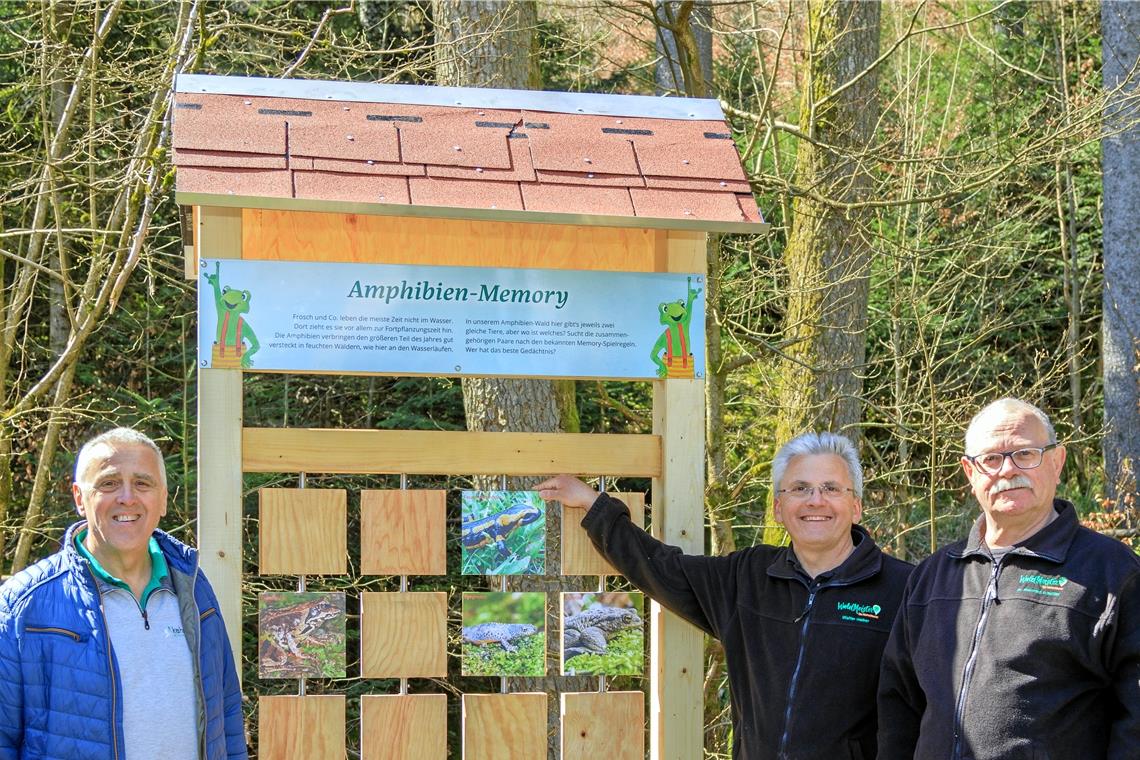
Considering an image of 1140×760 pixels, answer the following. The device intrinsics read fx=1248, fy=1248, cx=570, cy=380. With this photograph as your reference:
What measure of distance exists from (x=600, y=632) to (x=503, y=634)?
30cm

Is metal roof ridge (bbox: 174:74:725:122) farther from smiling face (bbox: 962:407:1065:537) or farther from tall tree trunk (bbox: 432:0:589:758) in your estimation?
tall tree trunk (bbox: 432:0:589:758)

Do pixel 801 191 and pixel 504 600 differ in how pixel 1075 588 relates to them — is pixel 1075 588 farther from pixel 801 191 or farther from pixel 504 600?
pixel 801 191

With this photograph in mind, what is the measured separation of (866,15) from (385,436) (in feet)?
17.7

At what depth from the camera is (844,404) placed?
25.5 feet

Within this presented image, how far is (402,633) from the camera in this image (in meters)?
3.65

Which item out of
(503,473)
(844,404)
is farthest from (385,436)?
(844,404)

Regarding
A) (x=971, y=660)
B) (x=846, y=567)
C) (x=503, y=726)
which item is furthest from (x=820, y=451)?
(x=503, y=726)

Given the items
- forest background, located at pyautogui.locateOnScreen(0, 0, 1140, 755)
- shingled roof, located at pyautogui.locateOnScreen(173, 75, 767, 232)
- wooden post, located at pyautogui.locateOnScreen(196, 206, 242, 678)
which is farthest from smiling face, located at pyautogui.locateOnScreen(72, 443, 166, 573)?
forest background, located at pyautogui.locateOnScreen(0, 0, 1140, 755)

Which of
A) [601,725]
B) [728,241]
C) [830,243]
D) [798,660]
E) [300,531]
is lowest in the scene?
[601,725]

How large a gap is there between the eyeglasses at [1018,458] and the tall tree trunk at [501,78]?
13.8ft

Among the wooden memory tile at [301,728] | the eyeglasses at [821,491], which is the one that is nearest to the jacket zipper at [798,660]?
the eyeglasses at [821,491]

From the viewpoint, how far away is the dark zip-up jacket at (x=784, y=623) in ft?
11.1

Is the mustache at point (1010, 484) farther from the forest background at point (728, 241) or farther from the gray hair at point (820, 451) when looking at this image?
the forest background at point (728, 241)

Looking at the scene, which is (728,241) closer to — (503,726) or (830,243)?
(830,243)
